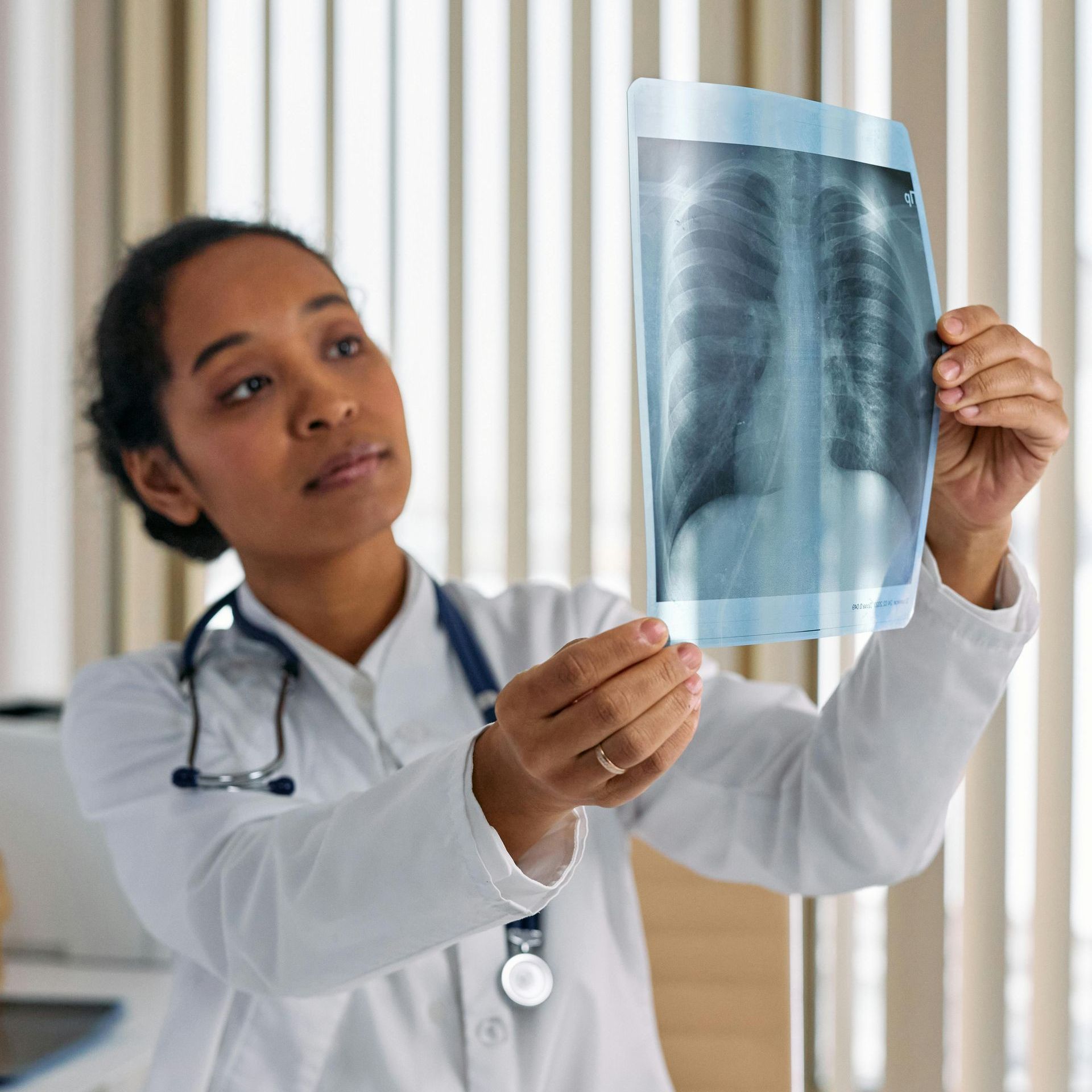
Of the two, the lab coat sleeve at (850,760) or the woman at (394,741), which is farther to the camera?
the lab coat sleeve at (850,760)

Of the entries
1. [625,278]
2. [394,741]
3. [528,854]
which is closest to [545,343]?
[625,278]

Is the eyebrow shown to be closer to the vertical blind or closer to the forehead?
the forehead

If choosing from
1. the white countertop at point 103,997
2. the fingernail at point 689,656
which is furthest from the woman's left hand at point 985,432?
the white countertop at point 103,997

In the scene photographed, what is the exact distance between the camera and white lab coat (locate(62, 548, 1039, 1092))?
1.87 ft

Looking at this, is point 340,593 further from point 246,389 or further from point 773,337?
point 773,337

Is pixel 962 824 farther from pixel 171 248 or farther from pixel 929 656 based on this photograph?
pixel 171 248

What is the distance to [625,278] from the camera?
1417mm

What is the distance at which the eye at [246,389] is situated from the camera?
80 centimetres

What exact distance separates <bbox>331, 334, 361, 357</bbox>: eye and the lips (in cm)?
10

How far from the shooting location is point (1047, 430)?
0.61 metres

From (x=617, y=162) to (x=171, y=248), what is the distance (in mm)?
729

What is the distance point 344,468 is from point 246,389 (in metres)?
0.11

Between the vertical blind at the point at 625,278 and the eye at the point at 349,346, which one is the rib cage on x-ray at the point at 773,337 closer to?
the eye at the point at 349,346

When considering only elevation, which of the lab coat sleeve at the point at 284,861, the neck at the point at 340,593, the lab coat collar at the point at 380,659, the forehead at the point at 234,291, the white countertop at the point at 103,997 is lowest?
the white countertop at the point at 103,997
